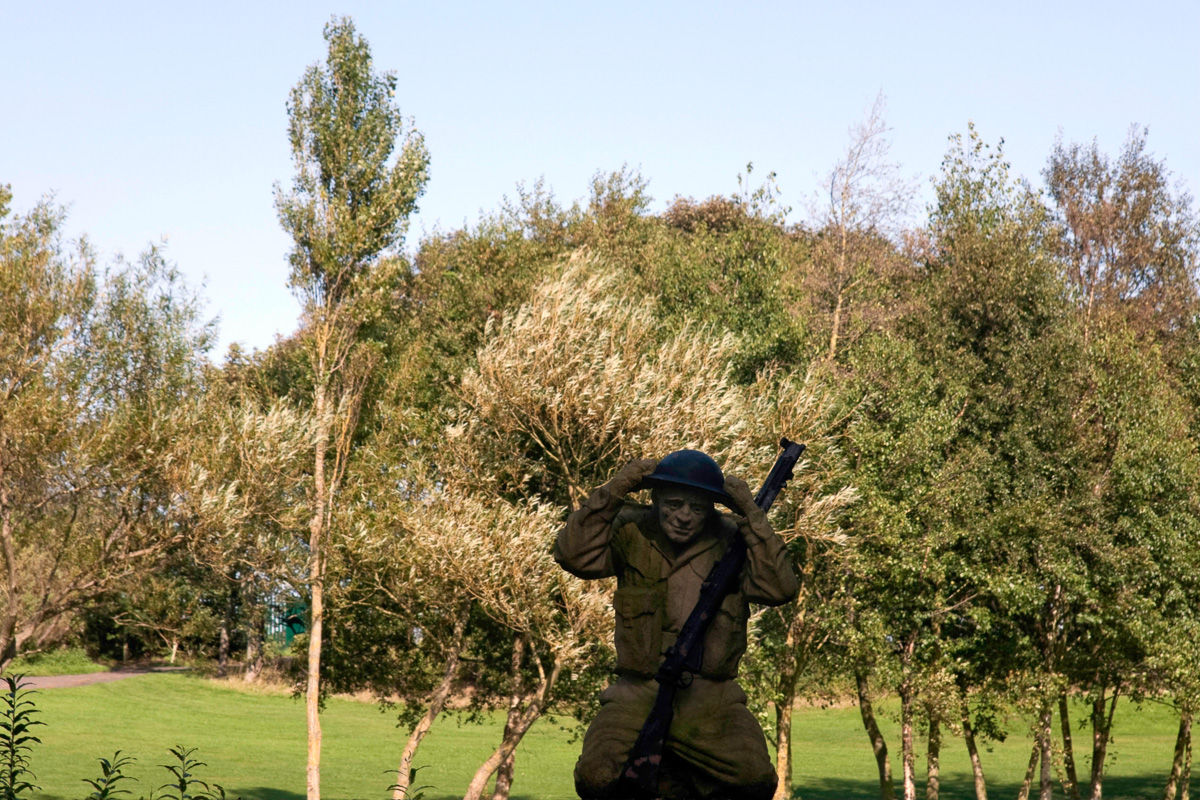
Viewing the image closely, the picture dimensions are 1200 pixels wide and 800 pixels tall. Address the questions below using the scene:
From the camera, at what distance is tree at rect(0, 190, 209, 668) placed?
111 ft

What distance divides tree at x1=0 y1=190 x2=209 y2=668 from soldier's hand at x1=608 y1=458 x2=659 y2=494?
26.9 m

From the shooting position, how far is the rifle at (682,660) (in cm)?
992

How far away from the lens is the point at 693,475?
10.4 m

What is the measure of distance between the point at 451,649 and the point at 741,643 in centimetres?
2740

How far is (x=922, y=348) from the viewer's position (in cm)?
4266

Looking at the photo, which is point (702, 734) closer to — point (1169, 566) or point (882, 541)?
point (882, 541)

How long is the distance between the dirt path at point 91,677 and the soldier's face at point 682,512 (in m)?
75.8

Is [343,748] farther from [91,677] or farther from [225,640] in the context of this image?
[91,677]

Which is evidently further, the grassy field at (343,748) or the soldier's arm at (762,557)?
the grassy field at (343,748)

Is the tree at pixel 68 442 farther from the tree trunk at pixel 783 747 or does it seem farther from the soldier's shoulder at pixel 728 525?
the soldier's shoulder at pixel 728 525

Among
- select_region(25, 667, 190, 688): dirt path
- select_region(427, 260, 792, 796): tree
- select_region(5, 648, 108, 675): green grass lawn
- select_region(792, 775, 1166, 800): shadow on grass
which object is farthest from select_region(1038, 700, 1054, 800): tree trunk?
select_region(5, 648, 108, 675): green grass lawn

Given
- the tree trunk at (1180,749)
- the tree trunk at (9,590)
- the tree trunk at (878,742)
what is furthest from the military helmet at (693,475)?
the tree trunk at (1180,749)

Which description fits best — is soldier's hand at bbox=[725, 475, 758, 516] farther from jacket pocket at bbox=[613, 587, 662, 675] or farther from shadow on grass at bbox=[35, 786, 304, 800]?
shadow on grass at bbox=[35, 786, 304, 800]

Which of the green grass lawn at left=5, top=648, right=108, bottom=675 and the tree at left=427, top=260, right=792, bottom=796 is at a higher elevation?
the tree at left=427, top=260, right=792, bottom=796
